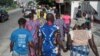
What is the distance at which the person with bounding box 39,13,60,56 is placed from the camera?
7.82 metres

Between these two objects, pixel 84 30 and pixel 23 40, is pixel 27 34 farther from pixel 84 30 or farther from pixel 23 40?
pixel 84 30

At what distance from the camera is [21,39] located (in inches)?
309

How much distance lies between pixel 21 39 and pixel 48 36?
1.95ft

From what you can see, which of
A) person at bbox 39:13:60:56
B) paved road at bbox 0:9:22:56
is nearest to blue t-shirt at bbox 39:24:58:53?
person at bbox 39:13:60:56

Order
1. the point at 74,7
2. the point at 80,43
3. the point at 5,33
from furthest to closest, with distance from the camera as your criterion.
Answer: the point at 74,7
the point at 5,33
the point at 80,43

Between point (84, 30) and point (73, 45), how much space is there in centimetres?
44

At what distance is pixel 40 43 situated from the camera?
7914mm

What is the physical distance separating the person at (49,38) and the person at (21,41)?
0.27 meters

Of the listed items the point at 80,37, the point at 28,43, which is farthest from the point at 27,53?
the point at 80,37

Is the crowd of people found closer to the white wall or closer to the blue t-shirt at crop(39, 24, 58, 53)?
the blue t-shirt at crop(39, 24, 58, 53)

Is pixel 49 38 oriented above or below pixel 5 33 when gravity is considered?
above

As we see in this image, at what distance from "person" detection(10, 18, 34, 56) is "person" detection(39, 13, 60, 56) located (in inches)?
10.8

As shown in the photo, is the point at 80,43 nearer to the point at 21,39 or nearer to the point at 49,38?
the point at 49,38

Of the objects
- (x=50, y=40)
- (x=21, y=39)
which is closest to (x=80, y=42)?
(x=50, y=40)
